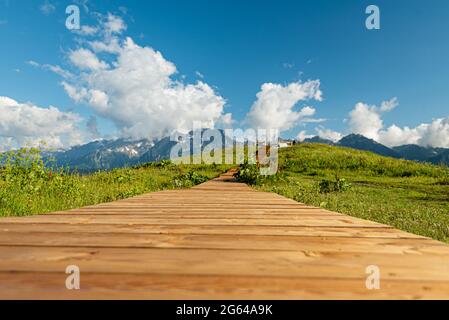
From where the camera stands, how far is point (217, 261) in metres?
1.78

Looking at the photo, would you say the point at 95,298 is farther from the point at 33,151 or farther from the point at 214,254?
the point at 33,151

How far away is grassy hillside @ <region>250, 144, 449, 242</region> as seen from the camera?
592 centimetres

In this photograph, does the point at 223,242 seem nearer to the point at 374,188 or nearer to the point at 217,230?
the point at 217,230

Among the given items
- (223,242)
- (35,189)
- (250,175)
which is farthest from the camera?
(250,175)

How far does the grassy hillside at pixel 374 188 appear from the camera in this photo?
5915mm

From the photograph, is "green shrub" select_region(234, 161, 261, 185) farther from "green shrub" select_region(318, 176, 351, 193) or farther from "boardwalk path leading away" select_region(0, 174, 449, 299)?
"boardwalk path leading away" select_region(0, 174, 449, 299)

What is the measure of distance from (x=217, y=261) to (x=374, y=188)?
13.1 meters

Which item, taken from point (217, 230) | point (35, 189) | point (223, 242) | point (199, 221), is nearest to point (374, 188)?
point (199, 221)

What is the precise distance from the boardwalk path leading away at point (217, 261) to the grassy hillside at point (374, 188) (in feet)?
9.44

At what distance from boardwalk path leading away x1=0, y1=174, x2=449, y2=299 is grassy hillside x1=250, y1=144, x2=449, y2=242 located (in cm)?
288

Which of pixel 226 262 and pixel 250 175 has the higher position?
pixel 226 262

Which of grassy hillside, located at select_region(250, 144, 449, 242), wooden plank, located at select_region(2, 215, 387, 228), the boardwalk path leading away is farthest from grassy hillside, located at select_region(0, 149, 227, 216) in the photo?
grassy hillside, located at select_region(250, 144, 449, 242)

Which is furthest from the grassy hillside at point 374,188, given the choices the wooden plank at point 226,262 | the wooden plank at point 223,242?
the wooden plank at point 226,262

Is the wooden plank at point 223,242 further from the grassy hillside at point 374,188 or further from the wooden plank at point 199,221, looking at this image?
the grassy hillside at point 374,188
